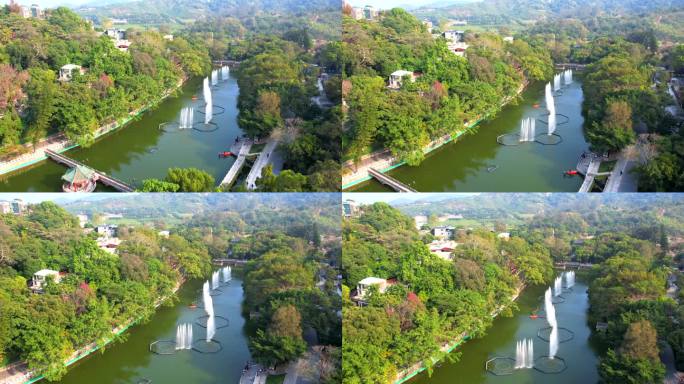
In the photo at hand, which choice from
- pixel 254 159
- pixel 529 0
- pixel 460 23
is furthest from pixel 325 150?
pixel 529 0

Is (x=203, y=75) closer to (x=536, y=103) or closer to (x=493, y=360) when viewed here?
(x=536, y=103)

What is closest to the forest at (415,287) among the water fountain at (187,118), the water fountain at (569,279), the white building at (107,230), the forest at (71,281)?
the water fountain at (569,279)

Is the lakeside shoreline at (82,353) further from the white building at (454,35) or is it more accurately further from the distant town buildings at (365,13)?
the white building at (454,35)

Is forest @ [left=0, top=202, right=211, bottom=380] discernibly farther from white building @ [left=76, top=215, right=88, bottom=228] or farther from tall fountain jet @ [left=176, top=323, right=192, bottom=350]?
tall fountain jet @ [left=176, top=323, right=192, bottom=350]

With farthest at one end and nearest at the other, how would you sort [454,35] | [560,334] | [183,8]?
1. [454,35]
2. [183,8]
3. [560,334]

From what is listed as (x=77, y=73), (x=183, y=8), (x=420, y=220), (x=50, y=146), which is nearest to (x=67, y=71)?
(x=77, y=73)

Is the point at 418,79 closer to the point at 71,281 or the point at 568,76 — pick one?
the point at 568,76
